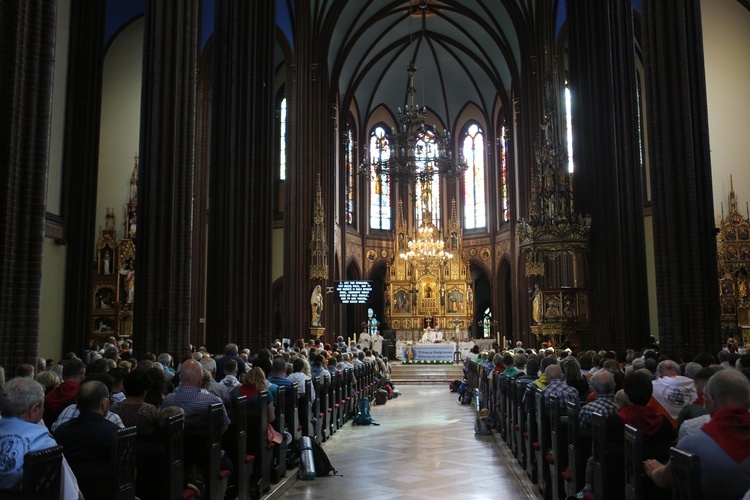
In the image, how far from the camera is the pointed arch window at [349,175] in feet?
125

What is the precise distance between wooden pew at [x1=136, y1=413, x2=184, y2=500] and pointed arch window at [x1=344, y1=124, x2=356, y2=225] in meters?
33.0

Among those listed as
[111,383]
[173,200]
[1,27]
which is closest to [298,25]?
[173,200]

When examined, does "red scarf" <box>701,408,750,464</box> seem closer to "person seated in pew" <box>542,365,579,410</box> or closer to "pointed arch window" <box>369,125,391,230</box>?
"person seated in pew" <box>542,365,579,410</box>

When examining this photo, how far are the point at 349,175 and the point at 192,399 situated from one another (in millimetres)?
33135

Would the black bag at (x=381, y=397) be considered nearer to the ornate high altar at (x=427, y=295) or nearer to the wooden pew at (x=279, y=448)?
the wooden pew at (x=279, y=448)

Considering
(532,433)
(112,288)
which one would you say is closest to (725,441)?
(532,433)

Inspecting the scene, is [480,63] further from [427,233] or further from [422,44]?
[427,233]

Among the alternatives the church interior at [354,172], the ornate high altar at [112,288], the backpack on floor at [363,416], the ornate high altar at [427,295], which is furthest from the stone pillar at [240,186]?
the ornate high altar at [427,295]

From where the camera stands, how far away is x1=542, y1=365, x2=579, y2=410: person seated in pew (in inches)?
269

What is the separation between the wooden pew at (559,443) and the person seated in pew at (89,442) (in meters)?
3.90

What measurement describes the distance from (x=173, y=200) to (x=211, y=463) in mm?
7551

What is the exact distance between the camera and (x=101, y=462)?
418 centimetres

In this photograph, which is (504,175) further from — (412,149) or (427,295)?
(412,149)

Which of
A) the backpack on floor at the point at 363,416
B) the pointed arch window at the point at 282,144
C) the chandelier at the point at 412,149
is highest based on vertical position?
the pointed arch window at the point at 282,144
